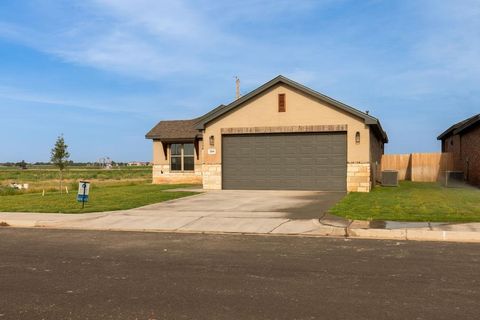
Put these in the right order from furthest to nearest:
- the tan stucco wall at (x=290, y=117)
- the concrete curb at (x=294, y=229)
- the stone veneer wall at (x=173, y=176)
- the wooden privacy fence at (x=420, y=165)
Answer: the wooden privacy fence at (x=420, y=165), the stone veneer wall at (x=173, y=176), the tan stucco wall at (x=290, y=117), the concrete curb at (x=294, y=229)

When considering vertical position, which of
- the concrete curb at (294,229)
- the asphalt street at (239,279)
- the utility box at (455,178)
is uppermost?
the utility box at (455,178)

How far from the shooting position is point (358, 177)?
22141 millimetres

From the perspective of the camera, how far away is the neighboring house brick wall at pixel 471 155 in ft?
81.1

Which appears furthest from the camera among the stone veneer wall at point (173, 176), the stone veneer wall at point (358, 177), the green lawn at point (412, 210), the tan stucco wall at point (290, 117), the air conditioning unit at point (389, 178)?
the stone veneer wall at point (173, 176)

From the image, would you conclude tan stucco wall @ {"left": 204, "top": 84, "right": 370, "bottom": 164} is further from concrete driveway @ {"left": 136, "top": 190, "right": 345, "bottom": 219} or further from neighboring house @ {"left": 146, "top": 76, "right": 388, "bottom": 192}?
concrete driveway @ {"left": 136, "top": 190, "right": 345, "bottom": 219}

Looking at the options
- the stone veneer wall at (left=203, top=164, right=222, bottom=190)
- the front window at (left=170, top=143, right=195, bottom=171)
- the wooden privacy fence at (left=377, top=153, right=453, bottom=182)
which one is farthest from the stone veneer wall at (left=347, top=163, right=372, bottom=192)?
the front window at (left=170, top=143, right=195, bottom=171)

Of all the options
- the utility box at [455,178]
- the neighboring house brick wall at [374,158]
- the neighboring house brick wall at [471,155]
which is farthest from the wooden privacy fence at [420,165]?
the utility box at [455,178]

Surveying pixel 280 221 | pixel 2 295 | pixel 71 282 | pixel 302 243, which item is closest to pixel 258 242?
pixel 302 243

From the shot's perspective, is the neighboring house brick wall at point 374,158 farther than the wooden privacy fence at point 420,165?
No

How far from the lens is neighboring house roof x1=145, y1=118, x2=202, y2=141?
30.6m

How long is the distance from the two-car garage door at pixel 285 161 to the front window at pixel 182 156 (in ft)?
23.1

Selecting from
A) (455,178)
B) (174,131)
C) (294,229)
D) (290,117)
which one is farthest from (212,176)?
(455,178)

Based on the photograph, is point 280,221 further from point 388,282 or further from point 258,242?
point 388,282

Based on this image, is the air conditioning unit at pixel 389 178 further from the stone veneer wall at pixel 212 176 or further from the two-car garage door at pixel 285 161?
the stone veneer wall at pixel 212 176
